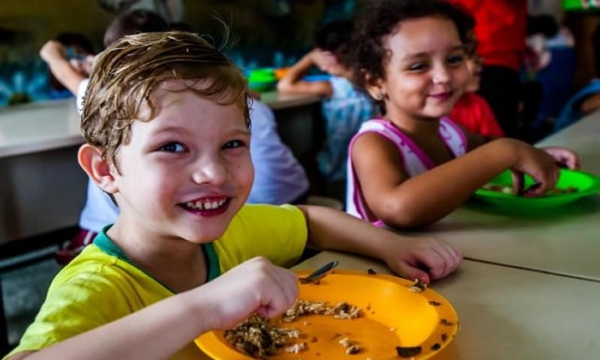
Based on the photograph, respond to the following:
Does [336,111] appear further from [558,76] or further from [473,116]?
[558,76]

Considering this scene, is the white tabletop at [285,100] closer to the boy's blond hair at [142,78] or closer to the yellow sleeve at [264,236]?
the yellow sleeve at [264,236]

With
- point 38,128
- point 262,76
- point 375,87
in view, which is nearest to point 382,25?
point 375,87

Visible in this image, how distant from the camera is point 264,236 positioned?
42.8 inches

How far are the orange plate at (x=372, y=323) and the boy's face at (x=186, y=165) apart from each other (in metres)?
0.15

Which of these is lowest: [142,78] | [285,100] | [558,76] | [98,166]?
[558,76]

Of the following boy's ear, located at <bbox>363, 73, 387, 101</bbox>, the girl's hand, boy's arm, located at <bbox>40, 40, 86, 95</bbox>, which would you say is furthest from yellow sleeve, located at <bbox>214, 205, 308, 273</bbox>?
boy's arm, located at <bbox>40, 40, 86, 95</bbox>

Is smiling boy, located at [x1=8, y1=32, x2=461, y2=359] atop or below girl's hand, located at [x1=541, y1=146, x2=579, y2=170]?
atop

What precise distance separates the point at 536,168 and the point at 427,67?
0.36 meters

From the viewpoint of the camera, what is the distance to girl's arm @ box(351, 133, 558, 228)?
3.85 ft

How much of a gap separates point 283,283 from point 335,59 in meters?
2.63

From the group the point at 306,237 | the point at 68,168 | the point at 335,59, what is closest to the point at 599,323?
the point at 306,237

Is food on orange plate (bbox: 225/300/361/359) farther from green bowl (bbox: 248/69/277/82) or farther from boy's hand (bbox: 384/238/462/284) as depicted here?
green bowl (bbox: 248/69/277/82)

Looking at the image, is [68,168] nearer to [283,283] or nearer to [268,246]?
[268,246]

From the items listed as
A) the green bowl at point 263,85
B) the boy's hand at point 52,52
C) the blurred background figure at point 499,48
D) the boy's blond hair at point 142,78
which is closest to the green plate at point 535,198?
the boy's blond hair at point 142,78
